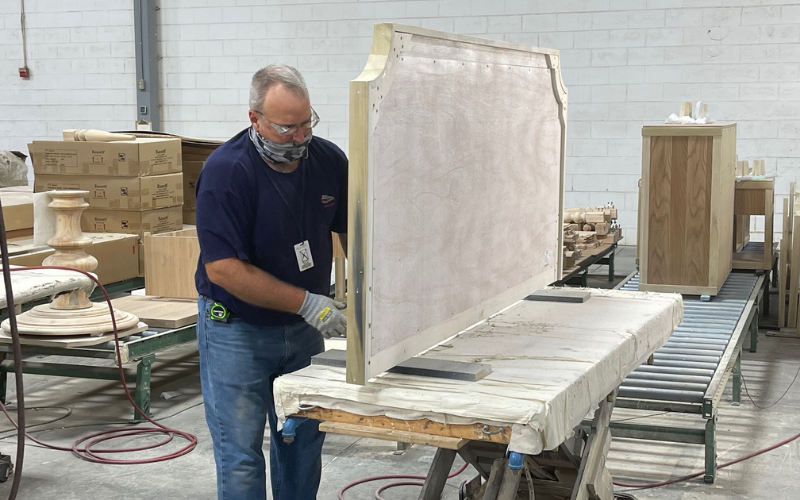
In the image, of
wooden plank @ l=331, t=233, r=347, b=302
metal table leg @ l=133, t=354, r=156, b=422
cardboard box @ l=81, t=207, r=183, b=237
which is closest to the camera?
metal table leg @ l=133, t=354, r=156, b=422

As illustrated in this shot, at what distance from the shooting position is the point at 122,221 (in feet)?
22.6

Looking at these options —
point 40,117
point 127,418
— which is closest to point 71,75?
point 40,117

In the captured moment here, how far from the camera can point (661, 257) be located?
235 inches

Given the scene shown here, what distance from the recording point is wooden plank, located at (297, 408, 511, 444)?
6.74 feet

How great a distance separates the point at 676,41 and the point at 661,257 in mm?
4772

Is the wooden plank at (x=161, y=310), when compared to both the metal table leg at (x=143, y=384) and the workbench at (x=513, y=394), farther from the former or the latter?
the workbench at (x=513, y=394)

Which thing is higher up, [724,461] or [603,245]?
[603,245]

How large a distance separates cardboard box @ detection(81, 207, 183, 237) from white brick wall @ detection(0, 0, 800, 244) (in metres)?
4.66

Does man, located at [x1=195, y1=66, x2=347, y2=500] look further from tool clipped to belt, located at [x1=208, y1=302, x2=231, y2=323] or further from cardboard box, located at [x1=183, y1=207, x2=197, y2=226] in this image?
cardboard box, located at [x1=183, y1=207, x2=197, y2=226]

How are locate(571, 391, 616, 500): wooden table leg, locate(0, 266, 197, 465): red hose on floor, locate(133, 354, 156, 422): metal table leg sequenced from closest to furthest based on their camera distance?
1. locate(571, 391, 616, 500): wooden table leg
2. locate(0, 266, 197, 465): red hose on floor
3. locate(133, 354, 156, 422): metal table leg

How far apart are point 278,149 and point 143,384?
114 inches

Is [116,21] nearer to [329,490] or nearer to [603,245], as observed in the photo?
[603,245]

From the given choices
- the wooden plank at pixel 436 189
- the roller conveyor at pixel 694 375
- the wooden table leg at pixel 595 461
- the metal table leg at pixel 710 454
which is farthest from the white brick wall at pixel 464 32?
the wooden table leg at pixel 595 461

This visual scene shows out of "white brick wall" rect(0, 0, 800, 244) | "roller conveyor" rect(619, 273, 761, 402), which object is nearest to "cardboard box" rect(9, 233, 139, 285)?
"roller conveyor" rect(619, 273, 761, 402)
